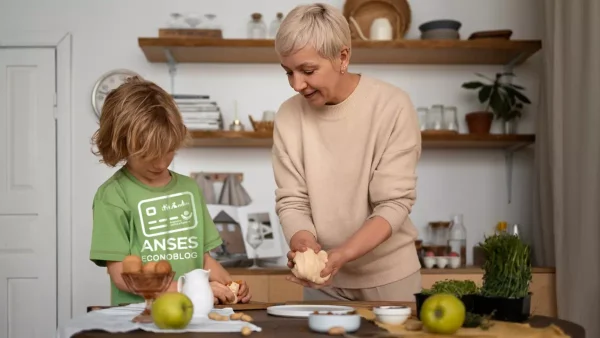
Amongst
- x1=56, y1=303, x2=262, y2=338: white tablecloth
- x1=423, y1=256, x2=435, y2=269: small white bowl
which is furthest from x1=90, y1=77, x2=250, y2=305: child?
x1=423, y1=256, x2=435, y2=269: small white bowl

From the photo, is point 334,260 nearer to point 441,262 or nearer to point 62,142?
point 441,262

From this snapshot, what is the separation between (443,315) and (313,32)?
34.8 inches

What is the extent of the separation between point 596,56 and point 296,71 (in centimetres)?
172

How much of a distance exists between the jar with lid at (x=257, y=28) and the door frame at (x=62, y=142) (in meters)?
1.04

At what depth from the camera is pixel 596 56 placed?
316 centimetres

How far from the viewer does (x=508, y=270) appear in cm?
152

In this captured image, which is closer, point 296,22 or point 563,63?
point 296,22

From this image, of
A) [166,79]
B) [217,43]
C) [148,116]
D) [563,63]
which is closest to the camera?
[148,116]

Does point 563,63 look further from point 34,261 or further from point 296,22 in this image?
point 34,261

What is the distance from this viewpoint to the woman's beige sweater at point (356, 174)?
2.10 m

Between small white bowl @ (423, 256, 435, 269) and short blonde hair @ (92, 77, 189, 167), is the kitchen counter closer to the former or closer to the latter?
small white bowl @ (423, 256, 435, 269)

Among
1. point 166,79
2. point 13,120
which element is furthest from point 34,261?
point 166,79

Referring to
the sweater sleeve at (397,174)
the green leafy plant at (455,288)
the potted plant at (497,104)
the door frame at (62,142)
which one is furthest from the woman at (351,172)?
the door frame at (62,142)

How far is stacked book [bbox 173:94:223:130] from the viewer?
397 centimetres
